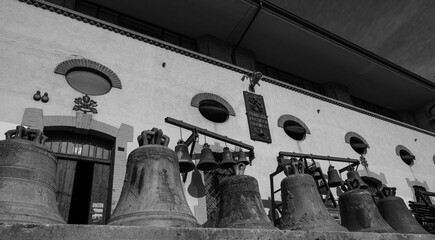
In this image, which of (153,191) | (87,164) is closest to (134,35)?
(87,164)

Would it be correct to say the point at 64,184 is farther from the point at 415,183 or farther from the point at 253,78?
the point at 415,183

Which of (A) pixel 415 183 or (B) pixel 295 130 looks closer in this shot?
(B) pixel 295 130

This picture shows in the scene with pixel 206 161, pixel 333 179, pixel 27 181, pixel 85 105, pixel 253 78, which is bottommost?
pixel 27 181

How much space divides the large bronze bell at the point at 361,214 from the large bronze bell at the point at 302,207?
88cm

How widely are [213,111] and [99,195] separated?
3726 millimetres

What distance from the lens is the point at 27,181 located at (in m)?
3.48

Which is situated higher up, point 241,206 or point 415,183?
point 415,183

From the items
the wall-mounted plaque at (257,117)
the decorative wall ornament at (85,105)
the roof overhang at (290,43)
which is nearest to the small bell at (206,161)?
the wall-mounted plaque at (257,117)

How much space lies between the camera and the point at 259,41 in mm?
12109

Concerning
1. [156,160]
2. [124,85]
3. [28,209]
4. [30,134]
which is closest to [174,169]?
[156,160]

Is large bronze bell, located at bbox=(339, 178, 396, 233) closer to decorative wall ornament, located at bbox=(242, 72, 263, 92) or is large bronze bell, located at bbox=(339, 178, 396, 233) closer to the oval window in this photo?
decorative wall ornament, located at bbox=(242, 72, 263, 92)

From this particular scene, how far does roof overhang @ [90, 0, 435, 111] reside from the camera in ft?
34.9

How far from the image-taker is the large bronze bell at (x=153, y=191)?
3.29m

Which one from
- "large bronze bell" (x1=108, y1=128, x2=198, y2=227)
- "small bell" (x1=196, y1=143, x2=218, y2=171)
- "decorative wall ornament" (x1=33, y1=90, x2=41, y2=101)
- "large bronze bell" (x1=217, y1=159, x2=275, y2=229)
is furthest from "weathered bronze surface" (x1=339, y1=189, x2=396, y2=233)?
"decorative wall ornament" (x1=33, y1=90, x2=41, y2=101)
